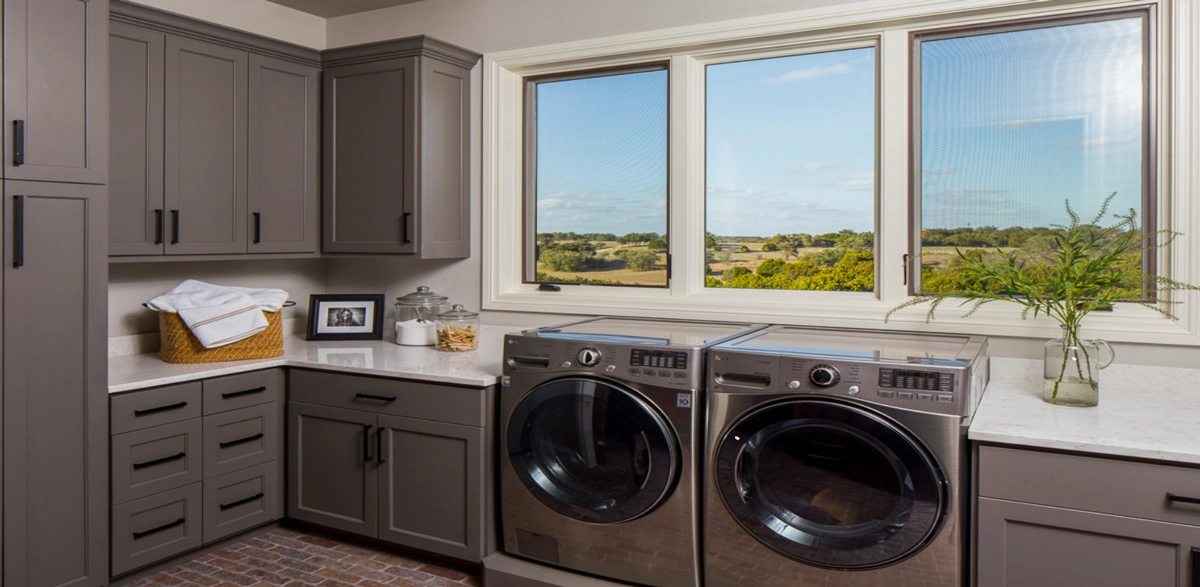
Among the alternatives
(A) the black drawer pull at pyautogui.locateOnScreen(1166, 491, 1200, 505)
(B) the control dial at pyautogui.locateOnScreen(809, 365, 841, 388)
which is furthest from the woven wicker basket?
(A) the black drawer pull at pyautogui.locateOnScreen(1166, 491, 1200, 505)

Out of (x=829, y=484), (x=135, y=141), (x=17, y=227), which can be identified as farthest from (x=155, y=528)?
(x=829, y=484)

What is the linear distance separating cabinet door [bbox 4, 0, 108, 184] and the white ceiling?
1407 millimetres

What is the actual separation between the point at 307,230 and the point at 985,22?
9.33 feet

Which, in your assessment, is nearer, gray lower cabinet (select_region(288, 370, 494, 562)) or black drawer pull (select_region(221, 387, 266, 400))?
gray lower cabinet (select_region(288, 370, 494, 562))

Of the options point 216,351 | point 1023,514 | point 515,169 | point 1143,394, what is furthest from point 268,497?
point 1143,394

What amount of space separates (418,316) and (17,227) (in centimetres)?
165

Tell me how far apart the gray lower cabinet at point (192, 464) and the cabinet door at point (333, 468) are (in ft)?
0.28

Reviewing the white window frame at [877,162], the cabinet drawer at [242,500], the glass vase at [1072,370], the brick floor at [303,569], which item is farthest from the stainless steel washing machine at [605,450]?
the cabinet drawer at [242,500]

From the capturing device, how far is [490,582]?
114 inches

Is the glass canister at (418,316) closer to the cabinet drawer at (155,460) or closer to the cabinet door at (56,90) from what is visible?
the cabinet drawer at (155,460)

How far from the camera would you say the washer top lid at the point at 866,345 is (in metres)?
2.35

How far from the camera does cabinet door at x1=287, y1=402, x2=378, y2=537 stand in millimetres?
3189

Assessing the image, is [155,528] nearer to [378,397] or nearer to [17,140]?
[378,397]

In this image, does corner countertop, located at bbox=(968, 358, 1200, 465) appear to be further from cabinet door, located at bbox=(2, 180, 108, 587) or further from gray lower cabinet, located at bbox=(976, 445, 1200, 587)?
cabinet door, located at bbox=(2, 180, 108, 587)
